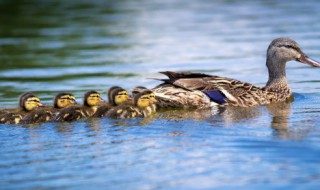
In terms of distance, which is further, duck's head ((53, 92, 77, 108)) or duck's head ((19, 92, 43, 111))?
duck's head ((53, 92, 77, 108))

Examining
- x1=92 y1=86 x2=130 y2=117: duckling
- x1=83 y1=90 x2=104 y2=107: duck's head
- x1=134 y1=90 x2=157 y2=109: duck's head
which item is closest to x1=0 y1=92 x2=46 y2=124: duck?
x1=83 y1=90 x2=104 y2=107: duck's head

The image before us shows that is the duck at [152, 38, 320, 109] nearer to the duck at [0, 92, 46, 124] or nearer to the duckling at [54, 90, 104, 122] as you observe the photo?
the duckling at [54, 90, 104, 122]

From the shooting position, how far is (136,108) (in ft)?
33.0

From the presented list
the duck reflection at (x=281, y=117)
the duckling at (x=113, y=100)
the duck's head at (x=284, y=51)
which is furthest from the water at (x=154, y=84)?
the duck's head at (x=284, y=51)

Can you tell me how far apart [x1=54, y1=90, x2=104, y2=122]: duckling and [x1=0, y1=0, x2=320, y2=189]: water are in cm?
20

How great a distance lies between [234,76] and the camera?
533 inches

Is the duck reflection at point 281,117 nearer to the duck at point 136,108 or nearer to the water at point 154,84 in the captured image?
the water at point 154,84

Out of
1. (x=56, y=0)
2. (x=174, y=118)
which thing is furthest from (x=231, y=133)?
(x=56, y=0)

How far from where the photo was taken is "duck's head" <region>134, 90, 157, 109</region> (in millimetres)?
10117

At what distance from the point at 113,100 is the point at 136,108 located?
32 centimetres

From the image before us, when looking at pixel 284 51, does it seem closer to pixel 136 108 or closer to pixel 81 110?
pixel 136 108

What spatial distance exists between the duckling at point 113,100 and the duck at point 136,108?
0.08m

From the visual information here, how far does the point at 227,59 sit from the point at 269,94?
3.92 m

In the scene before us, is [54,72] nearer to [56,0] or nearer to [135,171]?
[135,171]
